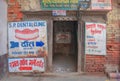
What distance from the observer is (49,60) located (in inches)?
392

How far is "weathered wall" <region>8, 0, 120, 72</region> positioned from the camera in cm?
977

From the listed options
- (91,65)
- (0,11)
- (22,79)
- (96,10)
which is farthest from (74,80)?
(0,11)

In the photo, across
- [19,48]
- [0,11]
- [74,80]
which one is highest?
[0,11]

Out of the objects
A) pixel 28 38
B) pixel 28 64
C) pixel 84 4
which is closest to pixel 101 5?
pixel 84 4

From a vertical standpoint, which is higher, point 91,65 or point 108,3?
point 108,3

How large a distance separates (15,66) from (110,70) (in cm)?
318

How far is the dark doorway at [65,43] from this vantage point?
10836mm

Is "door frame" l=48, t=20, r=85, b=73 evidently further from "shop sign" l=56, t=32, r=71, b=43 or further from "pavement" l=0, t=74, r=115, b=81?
"shop sign" l=56, t=32, r=71, b=43

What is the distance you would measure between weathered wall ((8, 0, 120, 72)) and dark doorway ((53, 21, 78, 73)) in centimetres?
101

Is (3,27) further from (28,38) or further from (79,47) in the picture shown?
(79,47)

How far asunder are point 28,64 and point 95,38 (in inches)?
94.2

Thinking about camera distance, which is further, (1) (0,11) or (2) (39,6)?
(2) (39,6)

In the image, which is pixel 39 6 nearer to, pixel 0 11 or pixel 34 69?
pixel 0 11

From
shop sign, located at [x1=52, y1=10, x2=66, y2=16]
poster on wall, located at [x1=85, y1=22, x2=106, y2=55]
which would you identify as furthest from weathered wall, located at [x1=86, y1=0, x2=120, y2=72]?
shop sign, located at [x1=52, y1=10, x2=66, y2=16]
